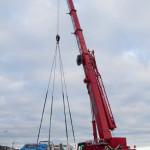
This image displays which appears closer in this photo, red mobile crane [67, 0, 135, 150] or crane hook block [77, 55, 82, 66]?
red mobile crane [67, 0, 135, 150]

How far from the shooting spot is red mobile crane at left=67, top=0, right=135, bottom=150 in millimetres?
12459

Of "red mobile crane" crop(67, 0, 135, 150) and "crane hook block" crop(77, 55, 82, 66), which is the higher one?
"crane hook block" crop(77, 55, 82, 66)

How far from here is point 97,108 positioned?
13.9 m

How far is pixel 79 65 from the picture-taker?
16.6m

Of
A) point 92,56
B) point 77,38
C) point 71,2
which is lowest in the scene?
point 92,56

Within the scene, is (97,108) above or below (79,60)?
below

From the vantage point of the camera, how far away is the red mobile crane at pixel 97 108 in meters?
12.5

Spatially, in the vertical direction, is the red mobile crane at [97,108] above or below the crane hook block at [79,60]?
below

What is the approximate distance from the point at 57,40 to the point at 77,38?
206 centimetres

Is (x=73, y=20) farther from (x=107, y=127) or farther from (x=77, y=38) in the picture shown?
(x=107, y=127)

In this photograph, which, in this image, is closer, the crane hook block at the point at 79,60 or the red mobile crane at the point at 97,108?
the red mobile crane at the point at 97,108

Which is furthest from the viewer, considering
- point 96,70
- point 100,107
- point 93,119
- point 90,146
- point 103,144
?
point 96,70

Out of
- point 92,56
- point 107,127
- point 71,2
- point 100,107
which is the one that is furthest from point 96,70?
point 71,2

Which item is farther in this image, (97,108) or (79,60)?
(79,60)
